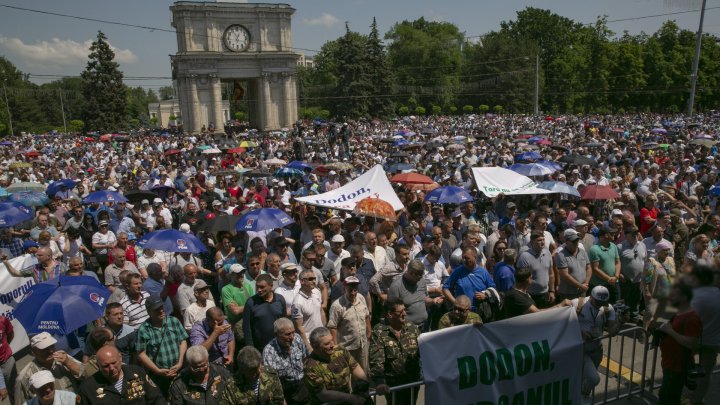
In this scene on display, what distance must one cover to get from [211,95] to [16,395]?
55440mm

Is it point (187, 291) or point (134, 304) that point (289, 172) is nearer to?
point (187, 291)

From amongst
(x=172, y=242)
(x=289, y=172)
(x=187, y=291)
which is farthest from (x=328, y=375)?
(x=289, y=172)

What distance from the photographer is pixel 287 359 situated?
4.80 meters

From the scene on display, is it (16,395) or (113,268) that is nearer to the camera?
(16,395)

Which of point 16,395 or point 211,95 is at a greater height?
point 211,95

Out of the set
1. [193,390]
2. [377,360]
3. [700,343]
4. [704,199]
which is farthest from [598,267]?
[704,199]

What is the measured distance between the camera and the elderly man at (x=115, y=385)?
4.22 meters

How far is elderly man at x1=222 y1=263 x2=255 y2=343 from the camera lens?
19.2 feet

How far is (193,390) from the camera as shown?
4.45 meters

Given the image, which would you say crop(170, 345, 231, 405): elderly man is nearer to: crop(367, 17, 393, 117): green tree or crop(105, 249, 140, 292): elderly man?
crop(105, 249, 140, 292): elderly man

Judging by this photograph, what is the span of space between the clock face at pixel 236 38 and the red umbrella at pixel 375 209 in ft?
177

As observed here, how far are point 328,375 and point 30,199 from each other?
11.5 m

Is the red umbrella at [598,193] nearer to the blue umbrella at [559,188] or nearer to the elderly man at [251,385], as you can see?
the blue umbrella at [559,188]

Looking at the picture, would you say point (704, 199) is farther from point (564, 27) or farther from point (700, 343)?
point (564, 27)
